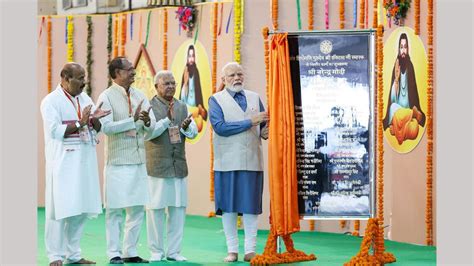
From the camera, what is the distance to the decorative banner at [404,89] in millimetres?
10961

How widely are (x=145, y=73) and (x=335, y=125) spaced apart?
6.60 metres

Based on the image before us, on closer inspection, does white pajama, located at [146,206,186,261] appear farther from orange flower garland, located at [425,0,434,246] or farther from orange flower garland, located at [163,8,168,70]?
orange flower garland, located at [163,8,168,70]

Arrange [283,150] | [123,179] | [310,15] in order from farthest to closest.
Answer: [310,15], [123,179], [283,150]

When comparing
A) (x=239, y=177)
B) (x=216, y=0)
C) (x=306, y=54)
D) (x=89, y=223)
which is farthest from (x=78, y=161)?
(x=216, y=0)

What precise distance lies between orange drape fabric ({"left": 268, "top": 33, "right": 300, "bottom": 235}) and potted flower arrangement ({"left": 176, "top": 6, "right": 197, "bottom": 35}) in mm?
5253

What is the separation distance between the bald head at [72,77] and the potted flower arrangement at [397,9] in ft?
12.4

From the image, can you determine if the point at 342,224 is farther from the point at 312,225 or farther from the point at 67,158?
the point at 67,158

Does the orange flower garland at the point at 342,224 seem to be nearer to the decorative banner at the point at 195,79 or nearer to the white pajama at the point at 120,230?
the decorative banner at the point at 195,79

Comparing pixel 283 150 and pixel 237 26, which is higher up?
pixel 237 26

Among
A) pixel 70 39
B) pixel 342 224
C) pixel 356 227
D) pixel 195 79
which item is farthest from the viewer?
pixel 70 39

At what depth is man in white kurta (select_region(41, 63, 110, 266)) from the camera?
8.76 metres

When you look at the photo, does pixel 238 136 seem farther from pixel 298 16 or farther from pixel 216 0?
pixel 216 0

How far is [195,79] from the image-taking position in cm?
1428

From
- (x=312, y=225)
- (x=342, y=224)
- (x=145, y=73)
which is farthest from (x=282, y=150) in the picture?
(x=145, y=73)
